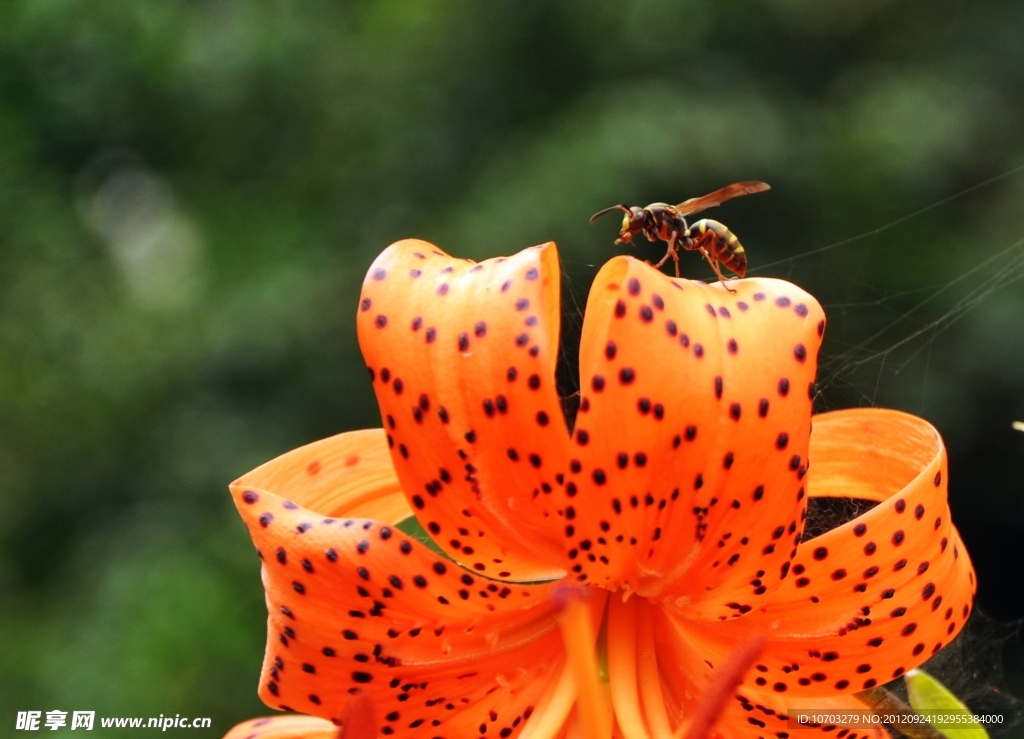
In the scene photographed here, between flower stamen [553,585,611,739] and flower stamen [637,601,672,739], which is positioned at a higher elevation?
flower stamen [553,585,611,739]

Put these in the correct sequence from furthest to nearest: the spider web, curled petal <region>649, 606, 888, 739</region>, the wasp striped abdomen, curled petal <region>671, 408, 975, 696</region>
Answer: the spider web < the wasp striped abdomen < curled petal <region>649, 606, 888, 739</region> < curled petal <region>671, 408, 975, 696</region>

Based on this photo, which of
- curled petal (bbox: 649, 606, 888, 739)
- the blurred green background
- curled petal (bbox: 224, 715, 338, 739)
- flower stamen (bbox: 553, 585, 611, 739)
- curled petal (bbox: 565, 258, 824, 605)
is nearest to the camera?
flower stamen (bbox: 553, 585, 611, 739)

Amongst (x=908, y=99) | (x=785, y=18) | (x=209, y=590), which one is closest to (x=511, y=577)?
(x=209, y=590)

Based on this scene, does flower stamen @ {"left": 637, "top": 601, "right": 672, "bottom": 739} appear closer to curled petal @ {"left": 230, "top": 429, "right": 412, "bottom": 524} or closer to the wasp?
curled petal @ {"left": 230, "top": 429, "right": 412, "bottom": 524}

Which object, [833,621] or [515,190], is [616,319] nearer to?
[833,621]

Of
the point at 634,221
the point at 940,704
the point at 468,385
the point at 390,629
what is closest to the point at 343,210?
the point at 634,221

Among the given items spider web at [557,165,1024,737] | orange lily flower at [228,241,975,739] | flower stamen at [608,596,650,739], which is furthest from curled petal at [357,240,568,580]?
spider web at [557,165,1024,737]

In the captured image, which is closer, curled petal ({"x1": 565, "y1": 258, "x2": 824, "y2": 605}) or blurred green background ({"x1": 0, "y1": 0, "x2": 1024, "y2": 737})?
curled petal ({"x1": 565, "y1": 258, "x2": 824, "y2": 605})
